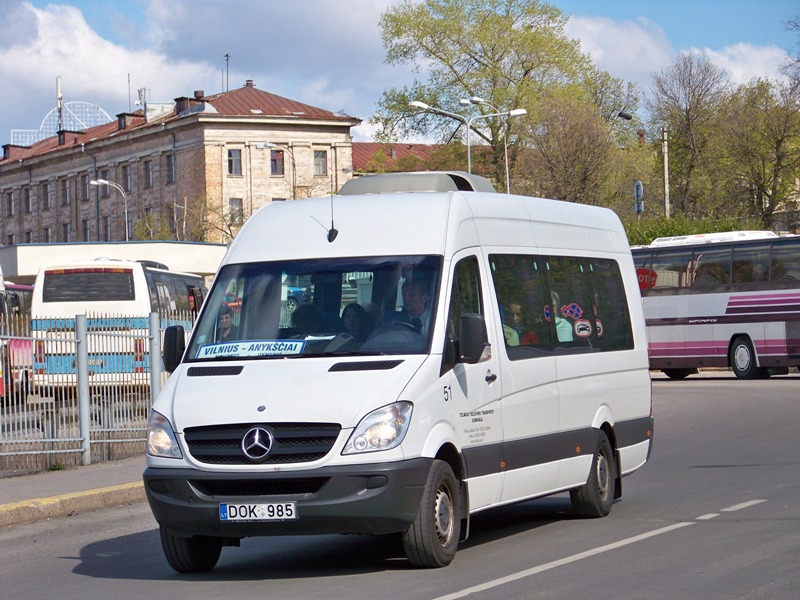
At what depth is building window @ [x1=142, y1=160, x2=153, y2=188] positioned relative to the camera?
97875 millimetres

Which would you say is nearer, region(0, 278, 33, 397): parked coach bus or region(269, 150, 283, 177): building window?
region(0, 278, 33, 397): parked coach bus

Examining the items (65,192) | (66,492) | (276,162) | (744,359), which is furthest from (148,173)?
(66,492)

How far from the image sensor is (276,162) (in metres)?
94.9

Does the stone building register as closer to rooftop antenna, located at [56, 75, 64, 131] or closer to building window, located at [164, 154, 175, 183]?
building window, located at [164, 154, 175, 183]

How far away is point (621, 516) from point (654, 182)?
6383cm

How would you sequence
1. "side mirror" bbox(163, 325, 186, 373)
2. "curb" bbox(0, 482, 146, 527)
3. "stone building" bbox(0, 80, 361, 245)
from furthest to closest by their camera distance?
"stone building" bbox(0, 80, 361, 245) → "curb" bbox(0, 482, 146, 527) → "side mirror" bbox(163, 325, 186, 373)

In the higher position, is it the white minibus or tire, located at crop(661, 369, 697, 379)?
the white minibus

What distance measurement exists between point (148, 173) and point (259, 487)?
302 feet

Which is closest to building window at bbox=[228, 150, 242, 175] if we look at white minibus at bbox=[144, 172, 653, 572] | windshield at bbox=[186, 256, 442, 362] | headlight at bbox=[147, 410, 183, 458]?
white minibus at bbox=[144, 172, 653, 572]

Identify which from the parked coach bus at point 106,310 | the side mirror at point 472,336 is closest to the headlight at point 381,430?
the side mirror at point 472,336

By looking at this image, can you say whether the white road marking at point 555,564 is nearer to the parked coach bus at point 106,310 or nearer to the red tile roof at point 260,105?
the parked coach bus at point 106,310

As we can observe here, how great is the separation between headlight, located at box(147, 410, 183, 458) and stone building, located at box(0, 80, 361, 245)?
7483 centimetres

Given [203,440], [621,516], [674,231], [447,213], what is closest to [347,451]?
[203,440]

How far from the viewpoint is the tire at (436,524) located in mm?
8625
